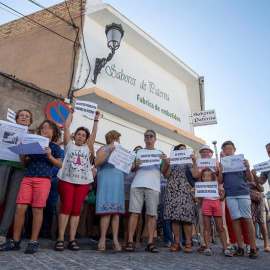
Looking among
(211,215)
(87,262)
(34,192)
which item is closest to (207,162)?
(211,215)

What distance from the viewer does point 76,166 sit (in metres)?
3.56

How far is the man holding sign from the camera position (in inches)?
154

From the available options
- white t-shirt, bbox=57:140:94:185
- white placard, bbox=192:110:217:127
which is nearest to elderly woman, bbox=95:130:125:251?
white t-shirt, bbox=57:140:94:185

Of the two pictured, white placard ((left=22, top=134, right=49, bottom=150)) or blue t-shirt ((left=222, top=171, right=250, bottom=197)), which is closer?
white placard ((left=22, top=134, right=49, bottom=150))

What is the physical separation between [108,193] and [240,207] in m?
1.98

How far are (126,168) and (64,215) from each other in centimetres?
110

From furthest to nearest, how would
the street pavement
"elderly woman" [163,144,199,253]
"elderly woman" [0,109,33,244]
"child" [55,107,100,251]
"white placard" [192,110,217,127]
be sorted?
"white placard" [192,110,217,127]
"elderly woman" [163,144,199,253]
"child" [55,107,100,251]
"elderly woman" [0,109,33,244]
the street pavement

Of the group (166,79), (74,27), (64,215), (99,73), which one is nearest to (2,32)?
(74,27)

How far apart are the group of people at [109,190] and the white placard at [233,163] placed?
0.08 m

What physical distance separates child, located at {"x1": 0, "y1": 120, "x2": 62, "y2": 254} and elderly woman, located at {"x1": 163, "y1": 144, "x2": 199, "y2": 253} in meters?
Result: 1.88

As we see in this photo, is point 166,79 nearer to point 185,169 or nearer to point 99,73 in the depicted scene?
point 99,73

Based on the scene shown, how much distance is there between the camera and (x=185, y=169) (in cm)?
444

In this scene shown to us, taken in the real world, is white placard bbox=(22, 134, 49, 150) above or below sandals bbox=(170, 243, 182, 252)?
above

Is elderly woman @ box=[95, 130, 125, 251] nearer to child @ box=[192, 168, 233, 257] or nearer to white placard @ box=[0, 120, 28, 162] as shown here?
white placard @ box=[0, 120, 28, 162]
